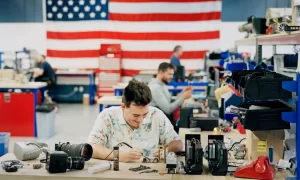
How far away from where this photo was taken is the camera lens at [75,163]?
3.20 m

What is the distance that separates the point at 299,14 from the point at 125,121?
146cm

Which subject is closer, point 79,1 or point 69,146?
point 69,146

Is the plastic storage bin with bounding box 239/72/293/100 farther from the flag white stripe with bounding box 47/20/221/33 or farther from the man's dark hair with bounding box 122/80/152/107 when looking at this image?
the flag white stripe with bounding box 47/20/221/33

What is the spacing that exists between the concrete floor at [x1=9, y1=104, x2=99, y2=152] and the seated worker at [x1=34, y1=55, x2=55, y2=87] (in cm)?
76

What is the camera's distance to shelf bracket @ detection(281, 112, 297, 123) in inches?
120

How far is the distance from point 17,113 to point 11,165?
5582mm

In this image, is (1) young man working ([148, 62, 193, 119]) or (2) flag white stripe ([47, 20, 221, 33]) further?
(2) flag white stripe ([47, 20, 221, 33])

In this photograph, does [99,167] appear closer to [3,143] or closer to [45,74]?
[3,143]

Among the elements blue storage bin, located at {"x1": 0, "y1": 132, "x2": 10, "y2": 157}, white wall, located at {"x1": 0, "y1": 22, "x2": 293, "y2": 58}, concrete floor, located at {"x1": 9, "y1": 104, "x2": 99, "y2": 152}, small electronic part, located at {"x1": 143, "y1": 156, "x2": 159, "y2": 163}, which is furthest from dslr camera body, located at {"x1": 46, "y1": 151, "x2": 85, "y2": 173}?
white wall, located at {"x1": 0, "y1": 22, "x2": 293, "y2": 58}

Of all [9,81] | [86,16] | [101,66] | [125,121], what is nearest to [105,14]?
[86,16]

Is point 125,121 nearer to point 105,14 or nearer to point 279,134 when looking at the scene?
point 279,134

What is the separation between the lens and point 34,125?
8.65 meters

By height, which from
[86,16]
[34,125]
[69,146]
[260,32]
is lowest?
[34,125]

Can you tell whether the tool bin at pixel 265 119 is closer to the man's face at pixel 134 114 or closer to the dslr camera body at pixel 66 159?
the man's face at pixel 134 114
